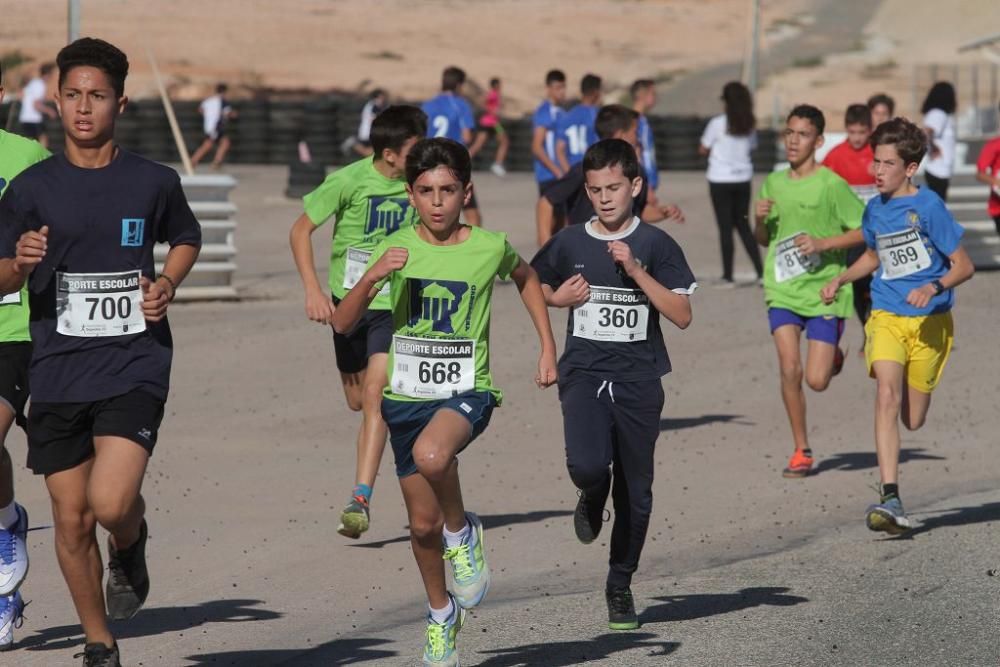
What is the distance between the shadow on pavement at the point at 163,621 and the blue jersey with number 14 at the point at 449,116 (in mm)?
11852

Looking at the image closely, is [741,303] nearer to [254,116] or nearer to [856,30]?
[254,116]

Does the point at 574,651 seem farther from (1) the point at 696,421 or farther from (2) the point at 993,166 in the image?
(2) the point at 993,166

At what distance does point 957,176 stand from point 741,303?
4814 mm

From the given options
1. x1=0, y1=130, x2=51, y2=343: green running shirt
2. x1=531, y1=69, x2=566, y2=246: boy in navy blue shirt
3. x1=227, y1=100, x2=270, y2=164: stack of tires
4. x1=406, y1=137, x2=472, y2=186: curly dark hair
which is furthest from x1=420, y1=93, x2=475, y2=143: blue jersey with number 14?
x1=227, y1=100, x2=270, y2=164: stack of tires

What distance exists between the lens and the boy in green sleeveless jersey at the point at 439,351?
5.92 metres

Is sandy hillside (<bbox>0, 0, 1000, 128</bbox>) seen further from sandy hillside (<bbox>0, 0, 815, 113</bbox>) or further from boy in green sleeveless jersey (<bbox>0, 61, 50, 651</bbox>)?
boy in green sleeveless jersey (<bbox>0, 61, 50, 651</bbox>)

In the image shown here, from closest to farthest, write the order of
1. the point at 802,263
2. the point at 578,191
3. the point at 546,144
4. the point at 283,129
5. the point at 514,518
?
1. the point at 514,518
2. the point at 802,263
3. the point at 578,191
4. the point at 546,144
5. the point at 283,129

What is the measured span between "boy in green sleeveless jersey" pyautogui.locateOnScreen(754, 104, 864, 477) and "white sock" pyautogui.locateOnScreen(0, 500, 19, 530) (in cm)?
459

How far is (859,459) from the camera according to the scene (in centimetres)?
1047

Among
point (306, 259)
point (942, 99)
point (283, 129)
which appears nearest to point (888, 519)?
point (306, 259)

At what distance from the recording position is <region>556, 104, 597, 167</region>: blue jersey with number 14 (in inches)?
651

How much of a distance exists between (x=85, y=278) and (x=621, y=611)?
2.23m

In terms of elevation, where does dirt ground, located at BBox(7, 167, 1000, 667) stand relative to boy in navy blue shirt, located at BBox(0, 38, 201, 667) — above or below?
below

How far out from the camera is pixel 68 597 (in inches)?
281
